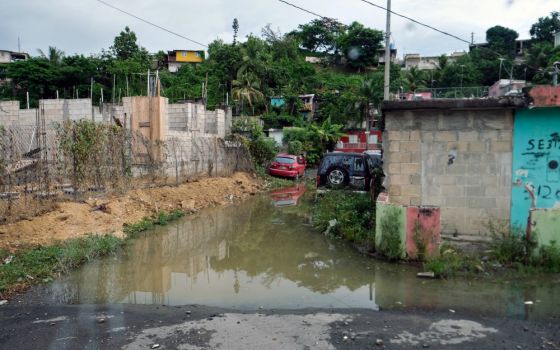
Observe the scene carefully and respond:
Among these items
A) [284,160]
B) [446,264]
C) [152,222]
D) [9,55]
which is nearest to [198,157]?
[284,160]

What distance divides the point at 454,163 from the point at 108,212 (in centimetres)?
821

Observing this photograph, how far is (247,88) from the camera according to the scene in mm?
40344

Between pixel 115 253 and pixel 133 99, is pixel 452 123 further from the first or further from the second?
pixel 133 99

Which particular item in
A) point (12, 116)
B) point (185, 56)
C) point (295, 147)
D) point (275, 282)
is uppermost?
point (185, 56)

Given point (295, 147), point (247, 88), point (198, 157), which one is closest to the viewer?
point (198, 157)

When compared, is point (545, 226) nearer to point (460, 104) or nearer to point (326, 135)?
point (460, 104)

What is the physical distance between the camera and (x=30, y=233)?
8695mm

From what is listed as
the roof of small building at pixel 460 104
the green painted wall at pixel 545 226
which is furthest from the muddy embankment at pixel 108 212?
the green painted wall at pixel 545 226

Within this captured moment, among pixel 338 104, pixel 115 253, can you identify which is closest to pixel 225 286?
pixel 115 253

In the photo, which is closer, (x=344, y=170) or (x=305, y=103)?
(x=344, y=170)

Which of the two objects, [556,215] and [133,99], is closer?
[556,215]

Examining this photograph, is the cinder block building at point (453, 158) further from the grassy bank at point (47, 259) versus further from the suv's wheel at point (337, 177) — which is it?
the suv's wheel at point (337, 177)

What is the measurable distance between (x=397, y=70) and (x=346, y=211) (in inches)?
1843

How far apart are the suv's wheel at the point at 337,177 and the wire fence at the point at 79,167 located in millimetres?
5645
